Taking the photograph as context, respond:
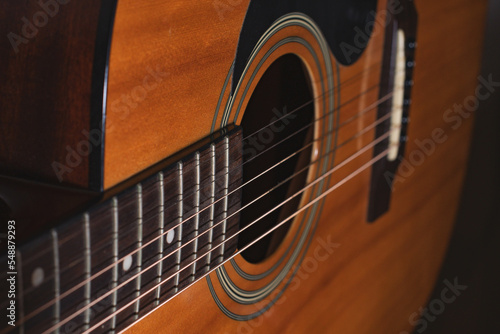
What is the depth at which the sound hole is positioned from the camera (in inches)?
26.6

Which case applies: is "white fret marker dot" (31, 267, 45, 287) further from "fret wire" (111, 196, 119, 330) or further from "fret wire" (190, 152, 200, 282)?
"fret wire" (190, 152, 200, 282)

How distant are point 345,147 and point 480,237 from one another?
2.22 ft

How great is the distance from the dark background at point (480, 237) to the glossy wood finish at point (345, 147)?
145 mm

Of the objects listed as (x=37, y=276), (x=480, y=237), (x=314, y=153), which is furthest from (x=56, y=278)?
(x=480, y=237)

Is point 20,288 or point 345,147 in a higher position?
point 345,147

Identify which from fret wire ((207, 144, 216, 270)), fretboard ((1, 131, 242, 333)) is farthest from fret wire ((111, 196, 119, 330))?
fret wire ((207, 144, 216, 270))

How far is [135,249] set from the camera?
49 cm

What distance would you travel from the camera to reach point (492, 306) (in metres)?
1.30

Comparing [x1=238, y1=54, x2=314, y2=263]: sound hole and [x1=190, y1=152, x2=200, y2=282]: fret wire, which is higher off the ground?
[x1=238, y1=54, x2=314, y2=263]: sound hole

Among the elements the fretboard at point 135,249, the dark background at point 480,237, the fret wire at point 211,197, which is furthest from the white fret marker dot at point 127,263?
the dark background at point 480,237

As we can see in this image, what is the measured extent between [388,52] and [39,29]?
573 mm

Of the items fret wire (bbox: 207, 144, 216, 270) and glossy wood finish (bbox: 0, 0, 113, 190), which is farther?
fret wire (bbox: 207, 144, 216, 270)

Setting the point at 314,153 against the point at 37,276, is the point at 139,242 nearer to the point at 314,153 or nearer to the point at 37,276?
the point at 37,276

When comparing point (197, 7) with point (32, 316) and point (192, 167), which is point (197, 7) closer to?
point (192, 167)
